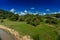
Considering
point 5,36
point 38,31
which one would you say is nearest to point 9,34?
point 5,36

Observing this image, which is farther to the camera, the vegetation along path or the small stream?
the small stream

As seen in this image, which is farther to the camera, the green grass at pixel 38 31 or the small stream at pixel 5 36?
the small stream at pixel 5 36

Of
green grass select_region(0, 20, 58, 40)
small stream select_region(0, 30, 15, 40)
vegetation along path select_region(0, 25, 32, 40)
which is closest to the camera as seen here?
green grass select_region(0, 20, 58, 40)

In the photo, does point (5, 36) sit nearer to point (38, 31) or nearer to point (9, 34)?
point (9, 34)

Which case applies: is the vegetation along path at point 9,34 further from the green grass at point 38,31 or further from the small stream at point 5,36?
the green grass at point 38,31

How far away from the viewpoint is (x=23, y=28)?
A: 22.9 m

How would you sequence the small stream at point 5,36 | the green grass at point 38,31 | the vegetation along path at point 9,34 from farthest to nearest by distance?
the small stream at point 5,36 → the vegetation along path at point 9,34 → the green grass at point 38,31

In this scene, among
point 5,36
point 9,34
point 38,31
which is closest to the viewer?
point 38,31

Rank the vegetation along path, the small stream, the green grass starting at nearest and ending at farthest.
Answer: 1. the green grass
2. the vegetation along path
3. the small stream

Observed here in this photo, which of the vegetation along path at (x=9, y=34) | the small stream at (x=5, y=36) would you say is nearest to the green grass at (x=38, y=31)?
the vegetation along path at (x=9, y=34)

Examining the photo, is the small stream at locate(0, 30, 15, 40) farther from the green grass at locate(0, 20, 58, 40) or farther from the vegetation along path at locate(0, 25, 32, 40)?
the green grass at locate(0, 20, 58, 40)

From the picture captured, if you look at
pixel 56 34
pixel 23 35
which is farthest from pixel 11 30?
pixel 56 34

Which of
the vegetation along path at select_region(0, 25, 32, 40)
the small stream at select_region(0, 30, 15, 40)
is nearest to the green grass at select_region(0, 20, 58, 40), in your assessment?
the vegetation along path at select_region(0, 25, 32, 40)

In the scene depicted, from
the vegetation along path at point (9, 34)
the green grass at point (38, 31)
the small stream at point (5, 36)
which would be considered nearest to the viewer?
the green grass at point (38, 31)
